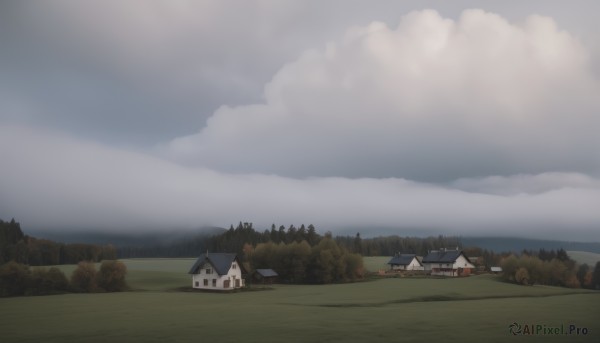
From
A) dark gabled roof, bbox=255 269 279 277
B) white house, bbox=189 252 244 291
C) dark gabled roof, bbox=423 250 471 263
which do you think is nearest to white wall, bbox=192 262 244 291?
white house, bbox=189 252 244 291

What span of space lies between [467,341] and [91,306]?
155 ft

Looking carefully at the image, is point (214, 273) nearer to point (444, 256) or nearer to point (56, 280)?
point (56, 280)

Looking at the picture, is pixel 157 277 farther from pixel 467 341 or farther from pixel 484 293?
pixel 467 341

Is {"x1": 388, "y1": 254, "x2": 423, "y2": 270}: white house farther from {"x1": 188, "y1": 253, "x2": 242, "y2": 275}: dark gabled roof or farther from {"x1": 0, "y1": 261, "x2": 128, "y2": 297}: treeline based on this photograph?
{"x1": 0, "y1": 261, "x2": 128, "y2": 297}: treeline

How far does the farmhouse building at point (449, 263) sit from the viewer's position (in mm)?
143875

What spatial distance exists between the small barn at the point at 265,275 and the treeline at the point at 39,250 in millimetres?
84629

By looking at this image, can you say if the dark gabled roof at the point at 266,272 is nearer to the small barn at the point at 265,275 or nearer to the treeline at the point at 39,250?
the small barn at the point at 265,275

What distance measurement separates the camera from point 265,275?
111 meters

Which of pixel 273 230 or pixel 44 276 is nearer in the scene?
pixel 44 276

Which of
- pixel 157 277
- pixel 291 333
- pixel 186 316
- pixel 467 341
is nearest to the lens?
pixel 467 341

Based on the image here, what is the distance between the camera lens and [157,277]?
112812 millimetres

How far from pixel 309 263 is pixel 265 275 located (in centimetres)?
1250

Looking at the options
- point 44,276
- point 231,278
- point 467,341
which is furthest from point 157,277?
point 467,341

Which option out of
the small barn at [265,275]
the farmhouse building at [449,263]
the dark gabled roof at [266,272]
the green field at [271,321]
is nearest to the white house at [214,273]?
the dark gabled roof at [266,272]
